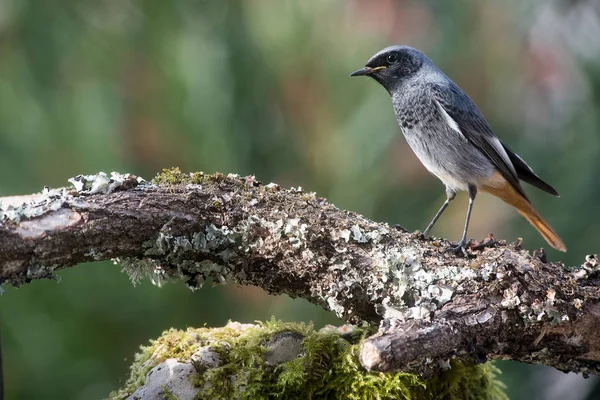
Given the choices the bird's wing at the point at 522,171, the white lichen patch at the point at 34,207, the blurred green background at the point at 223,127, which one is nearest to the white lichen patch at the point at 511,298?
the white lichen patch at the point at 34,207

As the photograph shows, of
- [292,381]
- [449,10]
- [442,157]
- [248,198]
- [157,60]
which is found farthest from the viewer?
[449,10]

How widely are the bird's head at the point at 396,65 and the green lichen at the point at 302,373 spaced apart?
151 cm

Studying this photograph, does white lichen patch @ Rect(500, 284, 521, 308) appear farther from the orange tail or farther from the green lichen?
the orange tail

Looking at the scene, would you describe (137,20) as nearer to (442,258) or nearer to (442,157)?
(442,157)

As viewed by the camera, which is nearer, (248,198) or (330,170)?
(248,198)

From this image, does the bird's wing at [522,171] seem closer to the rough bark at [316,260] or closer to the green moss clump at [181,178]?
the rough bark at [316,260]

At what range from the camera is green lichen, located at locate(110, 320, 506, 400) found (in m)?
2.13

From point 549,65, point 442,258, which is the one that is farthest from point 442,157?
point 549,65

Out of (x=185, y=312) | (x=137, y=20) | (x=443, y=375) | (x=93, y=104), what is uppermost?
(x=137, y=20)

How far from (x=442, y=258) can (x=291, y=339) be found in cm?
53

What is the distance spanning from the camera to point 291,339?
2.30 metres

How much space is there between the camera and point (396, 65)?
345 cm

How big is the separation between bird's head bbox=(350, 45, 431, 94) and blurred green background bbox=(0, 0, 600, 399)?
137cm

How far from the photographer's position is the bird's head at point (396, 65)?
344 centimetres
